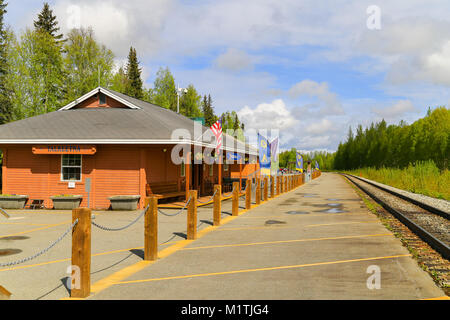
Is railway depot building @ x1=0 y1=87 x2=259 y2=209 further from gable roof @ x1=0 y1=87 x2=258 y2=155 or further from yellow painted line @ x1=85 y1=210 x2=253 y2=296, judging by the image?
yellow painted line @ x1=85 y1=210 x2=253 y2=296

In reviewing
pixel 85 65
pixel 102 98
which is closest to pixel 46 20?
pixel 85 65

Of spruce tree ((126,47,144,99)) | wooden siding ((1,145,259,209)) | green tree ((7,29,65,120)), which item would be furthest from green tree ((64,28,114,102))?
wooden siding ((1,145,259,209))

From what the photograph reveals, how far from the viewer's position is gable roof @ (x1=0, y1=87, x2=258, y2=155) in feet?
54.2

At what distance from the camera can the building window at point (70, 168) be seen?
1775cm

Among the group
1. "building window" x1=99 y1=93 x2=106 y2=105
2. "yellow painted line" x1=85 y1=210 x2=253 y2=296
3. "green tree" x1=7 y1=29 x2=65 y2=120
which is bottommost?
"yellow painted line" x1=85 y1=210 x2=253 y2=296

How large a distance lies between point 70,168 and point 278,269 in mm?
13757

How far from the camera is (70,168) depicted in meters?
17.8

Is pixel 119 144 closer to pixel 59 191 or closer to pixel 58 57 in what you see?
pixel 59 191

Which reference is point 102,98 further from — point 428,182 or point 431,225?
point 428,182

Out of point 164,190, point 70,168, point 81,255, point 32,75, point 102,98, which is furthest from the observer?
point 32,75

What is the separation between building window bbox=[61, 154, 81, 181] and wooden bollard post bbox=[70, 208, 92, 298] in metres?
13.1
